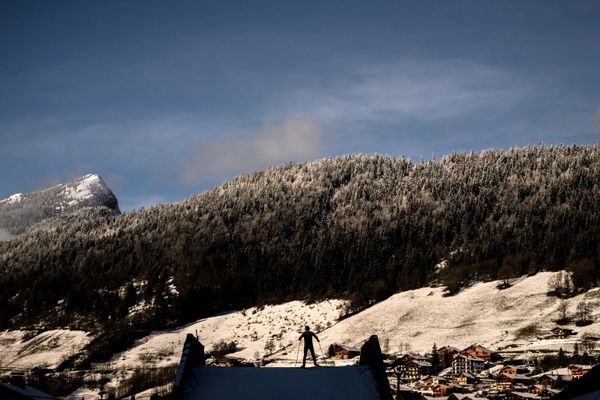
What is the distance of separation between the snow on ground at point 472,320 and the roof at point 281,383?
132024 mm

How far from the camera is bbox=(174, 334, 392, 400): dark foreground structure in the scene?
18.7 meters

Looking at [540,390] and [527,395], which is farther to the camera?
[540,390]

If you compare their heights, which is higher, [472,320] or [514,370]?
[472,320]

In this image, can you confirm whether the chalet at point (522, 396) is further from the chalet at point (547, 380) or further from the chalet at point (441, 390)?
the chalet at point (441, 390)

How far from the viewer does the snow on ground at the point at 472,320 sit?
514 feet

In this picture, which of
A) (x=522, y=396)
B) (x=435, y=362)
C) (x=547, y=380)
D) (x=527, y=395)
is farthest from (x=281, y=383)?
(x=435, y=362)

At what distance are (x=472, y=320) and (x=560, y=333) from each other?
28.4m

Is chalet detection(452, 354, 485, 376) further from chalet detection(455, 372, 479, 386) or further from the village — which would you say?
chalet detection(455, 372, 479, 386)

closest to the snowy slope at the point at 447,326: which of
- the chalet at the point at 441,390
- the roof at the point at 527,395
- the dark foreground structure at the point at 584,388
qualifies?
the chalet at the point at 441,390

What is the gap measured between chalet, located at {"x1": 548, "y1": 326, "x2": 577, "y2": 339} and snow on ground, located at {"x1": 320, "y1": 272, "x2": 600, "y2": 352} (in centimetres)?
215

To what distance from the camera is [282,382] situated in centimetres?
1925

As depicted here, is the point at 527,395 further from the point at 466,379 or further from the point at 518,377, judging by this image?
the point at 466,379

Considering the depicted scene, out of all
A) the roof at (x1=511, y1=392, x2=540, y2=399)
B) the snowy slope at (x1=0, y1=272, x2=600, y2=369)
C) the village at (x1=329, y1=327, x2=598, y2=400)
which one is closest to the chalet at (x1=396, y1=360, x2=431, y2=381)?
the village at (x1=329, y1=327, x2=598, y2=400)

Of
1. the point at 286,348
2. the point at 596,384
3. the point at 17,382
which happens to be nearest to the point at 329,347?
the point at 286,348
